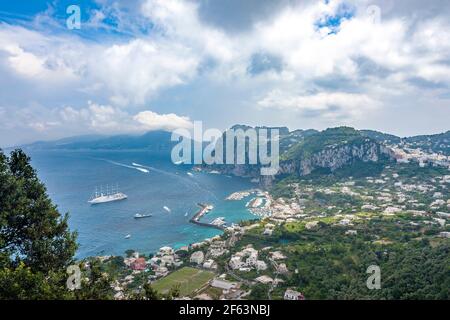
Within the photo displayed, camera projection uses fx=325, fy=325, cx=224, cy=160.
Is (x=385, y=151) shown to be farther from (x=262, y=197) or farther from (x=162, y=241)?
(x=162, y=241)

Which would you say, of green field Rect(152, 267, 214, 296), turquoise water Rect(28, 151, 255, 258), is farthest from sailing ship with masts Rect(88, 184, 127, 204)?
green field Rect(152, 267, 214, 296)

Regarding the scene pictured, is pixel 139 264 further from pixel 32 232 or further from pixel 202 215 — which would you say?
pixel 32 232

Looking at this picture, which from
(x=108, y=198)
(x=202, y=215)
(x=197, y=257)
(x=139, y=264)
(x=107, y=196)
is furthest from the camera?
(x=107, y=196)

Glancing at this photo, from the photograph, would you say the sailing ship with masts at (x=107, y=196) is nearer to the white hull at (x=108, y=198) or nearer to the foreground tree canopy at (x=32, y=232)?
the white hull at (x=108, y=198)

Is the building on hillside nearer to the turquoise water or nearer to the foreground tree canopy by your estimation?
the turquoise water

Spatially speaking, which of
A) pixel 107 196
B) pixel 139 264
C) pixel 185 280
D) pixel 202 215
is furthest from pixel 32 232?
pixel 107 196
